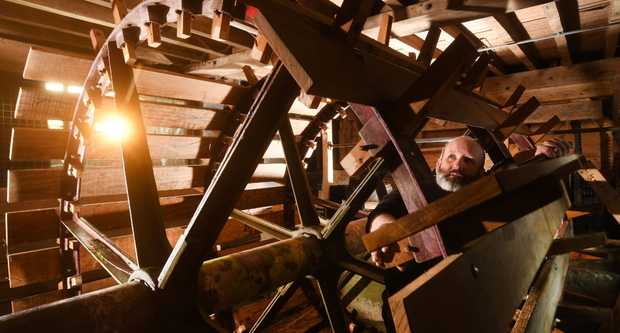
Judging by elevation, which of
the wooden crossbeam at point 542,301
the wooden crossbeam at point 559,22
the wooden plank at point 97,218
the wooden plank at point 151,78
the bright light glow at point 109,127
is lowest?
the wooden crossbeam at point 542,301

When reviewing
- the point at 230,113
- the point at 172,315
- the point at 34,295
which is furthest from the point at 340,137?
the point at 172,315

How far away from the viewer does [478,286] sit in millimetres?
1611

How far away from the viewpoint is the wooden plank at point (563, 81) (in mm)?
6383

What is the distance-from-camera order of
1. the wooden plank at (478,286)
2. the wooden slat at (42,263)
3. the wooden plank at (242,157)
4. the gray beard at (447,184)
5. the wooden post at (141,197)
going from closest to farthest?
the wooden plank at (478,286), the wooden plank at (242,157), the wooden post at (141,197), the wooden slat at (42,263), the gray beard at (447,184)

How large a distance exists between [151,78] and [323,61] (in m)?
2.47

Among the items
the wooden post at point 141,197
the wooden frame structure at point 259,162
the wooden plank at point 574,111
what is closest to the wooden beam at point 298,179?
the wooden frame structure at point 259,162

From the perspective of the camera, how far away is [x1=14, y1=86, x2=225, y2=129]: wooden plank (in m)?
3.32

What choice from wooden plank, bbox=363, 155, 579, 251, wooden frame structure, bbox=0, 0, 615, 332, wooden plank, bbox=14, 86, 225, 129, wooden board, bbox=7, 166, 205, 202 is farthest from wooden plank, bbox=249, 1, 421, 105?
wooden board, bbox=7, 166, 205, 202

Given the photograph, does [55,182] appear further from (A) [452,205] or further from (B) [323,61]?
(A) [452,205]

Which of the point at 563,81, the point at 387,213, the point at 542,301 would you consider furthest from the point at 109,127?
the point at 563,81

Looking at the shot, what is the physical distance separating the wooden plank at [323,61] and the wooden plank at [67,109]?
7.58ft

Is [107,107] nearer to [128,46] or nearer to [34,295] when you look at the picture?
[128,46]

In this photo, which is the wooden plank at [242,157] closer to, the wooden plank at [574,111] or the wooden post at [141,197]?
the wooden post at [141,197]

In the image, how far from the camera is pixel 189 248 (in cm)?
187
